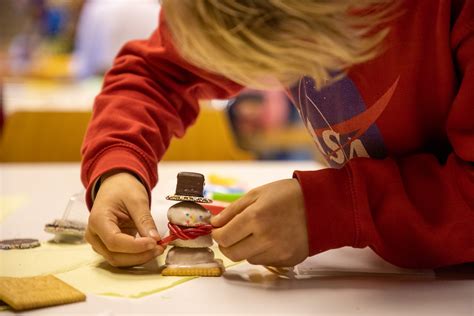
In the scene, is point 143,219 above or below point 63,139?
below

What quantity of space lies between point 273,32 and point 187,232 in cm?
21

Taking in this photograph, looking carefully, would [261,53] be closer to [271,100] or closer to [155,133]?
[155,133]

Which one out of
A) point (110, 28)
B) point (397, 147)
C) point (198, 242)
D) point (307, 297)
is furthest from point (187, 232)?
point (110, 28)

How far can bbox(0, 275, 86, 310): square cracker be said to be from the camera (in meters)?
0.52

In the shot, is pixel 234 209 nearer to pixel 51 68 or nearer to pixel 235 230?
pixel 235 230

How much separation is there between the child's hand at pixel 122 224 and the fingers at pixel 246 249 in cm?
7

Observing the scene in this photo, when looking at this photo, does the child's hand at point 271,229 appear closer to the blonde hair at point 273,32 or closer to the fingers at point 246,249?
the fingers at point 246,249

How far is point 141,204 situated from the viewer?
67cm

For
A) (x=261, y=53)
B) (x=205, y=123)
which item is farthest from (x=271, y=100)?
(x=261, y=53)

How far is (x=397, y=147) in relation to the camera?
0.69 meters

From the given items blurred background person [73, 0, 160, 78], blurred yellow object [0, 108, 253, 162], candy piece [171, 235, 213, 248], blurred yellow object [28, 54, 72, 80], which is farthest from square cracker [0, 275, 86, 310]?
blurred yellow object [28, 54, 72, 80]

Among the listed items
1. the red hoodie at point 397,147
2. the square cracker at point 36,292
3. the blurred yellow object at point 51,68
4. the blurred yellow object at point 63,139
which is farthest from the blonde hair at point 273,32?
the blurred yellow object at point 51,68

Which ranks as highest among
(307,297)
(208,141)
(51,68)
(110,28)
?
(51,68)

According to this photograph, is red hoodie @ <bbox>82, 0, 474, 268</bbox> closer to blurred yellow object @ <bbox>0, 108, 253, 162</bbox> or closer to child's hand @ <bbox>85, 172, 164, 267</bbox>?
child's hand @ <bbox>85, 172, 164, 267</bbox>
